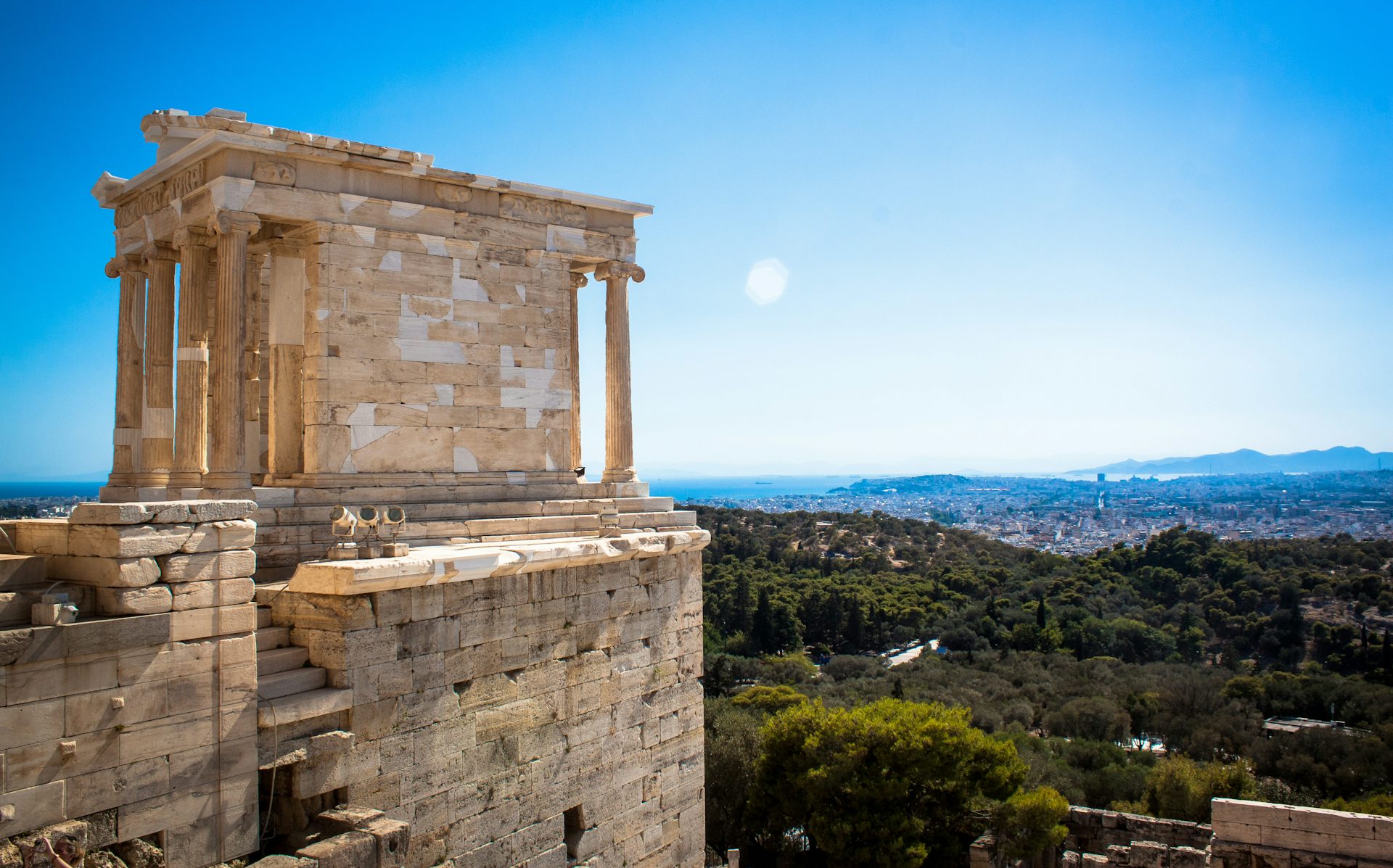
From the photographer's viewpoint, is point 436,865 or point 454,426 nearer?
point 436,865

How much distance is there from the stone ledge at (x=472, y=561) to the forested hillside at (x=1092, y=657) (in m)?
12.3

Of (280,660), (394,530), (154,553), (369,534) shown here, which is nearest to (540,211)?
(394,530)

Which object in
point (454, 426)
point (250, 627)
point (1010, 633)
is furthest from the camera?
point (1010, 633)

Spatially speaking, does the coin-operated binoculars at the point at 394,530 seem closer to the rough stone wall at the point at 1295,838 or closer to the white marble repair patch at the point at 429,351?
the white marble repair patch at the point at 429,351

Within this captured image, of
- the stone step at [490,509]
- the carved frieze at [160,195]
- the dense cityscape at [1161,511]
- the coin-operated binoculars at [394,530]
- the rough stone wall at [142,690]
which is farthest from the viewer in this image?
the dense cityscape at [1161,511]

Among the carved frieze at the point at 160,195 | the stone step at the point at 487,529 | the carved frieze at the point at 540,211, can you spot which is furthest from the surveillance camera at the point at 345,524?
the carved frieze at the point at 540,211

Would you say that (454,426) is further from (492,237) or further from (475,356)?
(492,237)

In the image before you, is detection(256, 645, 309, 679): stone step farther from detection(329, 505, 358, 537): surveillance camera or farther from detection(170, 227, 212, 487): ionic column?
detection(170, 227, 212, 487): ionic column

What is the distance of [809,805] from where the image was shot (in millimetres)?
21594

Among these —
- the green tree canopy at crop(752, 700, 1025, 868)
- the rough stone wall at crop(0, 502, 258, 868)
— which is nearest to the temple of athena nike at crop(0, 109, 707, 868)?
the rough stone wall at crop(0, 502, 258, 868)

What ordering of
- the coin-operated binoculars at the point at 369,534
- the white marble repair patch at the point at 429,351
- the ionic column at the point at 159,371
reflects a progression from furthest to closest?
the ionic column at the point at 159,371, the white marble repair patch at the point at 429,351, the coin-operated binoculars at the point at 369,534

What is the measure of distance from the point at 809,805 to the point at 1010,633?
26.9 metres

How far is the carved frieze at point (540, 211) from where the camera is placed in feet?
42.9

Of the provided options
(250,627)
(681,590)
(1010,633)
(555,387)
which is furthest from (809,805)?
(1010,633)
